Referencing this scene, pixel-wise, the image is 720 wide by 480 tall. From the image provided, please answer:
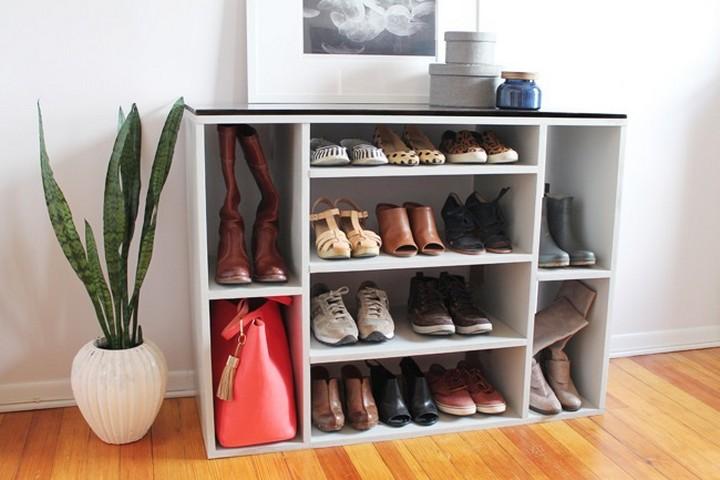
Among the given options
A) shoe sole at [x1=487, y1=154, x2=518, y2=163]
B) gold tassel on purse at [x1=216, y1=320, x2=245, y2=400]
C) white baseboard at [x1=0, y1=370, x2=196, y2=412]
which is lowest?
white baseboard at [x1=0, y1=370, x2=196, y2=412]

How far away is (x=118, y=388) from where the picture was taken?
2.02m

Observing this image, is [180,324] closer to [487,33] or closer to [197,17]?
[197,17]

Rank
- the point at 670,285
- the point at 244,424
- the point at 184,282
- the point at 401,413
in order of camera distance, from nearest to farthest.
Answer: the point at 244,424 → the point at 401,413 → the point at 184,282 → the point at 670,285

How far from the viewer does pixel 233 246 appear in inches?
81.0

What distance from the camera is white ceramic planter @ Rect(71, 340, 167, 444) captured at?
6.61 ft

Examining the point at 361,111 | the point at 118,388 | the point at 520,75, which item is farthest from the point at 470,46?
the point at 118,388

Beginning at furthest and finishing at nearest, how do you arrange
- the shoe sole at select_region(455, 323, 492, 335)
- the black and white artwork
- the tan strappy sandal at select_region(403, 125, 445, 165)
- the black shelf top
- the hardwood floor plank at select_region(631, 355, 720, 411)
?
the hardwood floor plank at select_region(631, 355, 720, 411) → the black and white artwork → the shoe sole at select_region(455, 323, 492, 335) → the tan strappy sandal at select_region(403, 125, 445, 165) → the black shelf top

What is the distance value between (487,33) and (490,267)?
70cm

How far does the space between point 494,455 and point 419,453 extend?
0.20 m

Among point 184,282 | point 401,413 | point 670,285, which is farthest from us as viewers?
point 670,285

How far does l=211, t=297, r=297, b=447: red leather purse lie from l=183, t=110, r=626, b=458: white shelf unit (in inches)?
1.4

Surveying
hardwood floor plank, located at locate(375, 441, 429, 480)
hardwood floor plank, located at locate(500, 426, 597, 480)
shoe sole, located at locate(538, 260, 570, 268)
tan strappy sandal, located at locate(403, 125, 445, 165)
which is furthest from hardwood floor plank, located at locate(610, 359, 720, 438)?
tan strappy sandal, located at locate(403, 125, 445, 165)

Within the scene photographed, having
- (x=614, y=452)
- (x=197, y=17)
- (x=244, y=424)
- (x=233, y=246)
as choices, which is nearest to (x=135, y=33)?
(x=197, y=17)

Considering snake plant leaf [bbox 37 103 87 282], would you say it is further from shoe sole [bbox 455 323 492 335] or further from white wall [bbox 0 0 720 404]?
shoe sole [bbox 455 323 492 335]
